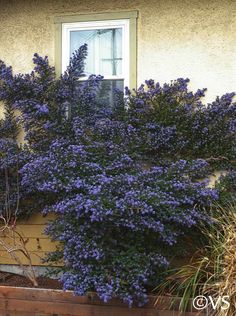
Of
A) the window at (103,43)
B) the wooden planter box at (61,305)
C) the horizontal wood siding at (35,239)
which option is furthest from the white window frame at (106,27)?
the wooden planter box at (61,305)

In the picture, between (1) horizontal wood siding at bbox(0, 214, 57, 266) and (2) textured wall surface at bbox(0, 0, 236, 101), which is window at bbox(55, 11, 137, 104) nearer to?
(2) textured wall surface at bbox(0, 0, 236, 101)

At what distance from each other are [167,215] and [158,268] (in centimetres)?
52

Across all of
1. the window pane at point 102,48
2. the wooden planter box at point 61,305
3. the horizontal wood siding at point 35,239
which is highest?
the window pane at point 102,48

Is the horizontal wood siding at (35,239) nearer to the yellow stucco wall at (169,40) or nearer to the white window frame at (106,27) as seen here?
the yellow stucco wall at (169,40)

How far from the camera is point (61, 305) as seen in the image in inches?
186

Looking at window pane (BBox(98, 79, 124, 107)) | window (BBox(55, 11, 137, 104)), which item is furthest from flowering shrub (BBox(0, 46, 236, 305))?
window (BBox(55, 11, 137, 104))

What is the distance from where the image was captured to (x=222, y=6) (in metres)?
5.67

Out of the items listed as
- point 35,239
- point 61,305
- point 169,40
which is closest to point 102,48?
point 169,40

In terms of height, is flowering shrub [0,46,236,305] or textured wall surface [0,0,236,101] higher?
textured wall surface [0,0,236,101]

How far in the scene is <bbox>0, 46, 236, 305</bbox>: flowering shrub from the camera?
14.6 feet

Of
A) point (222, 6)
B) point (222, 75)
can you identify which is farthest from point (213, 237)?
point (222, 6)

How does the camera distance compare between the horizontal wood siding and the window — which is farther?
the window

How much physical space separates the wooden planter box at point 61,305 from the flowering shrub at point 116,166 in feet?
0.71

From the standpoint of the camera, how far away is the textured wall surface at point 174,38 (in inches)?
222
